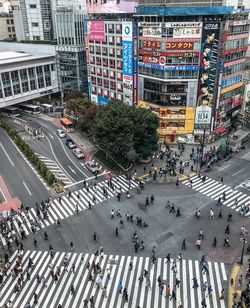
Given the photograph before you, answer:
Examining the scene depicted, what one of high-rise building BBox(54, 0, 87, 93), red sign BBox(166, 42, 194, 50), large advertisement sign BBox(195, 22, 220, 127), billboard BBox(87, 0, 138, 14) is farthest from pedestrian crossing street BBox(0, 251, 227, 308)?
high-rise building BBox(54, 0, 87, 93)

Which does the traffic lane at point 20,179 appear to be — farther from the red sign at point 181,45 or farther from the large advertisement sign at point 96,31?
Answer: the red sign at point 181,45

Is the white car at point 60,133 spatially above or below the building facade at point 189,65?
below

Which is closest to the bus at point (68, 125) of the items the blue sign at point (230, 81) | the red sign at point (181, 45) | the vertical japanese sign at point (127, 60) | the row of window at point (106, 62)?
the vertical japanese sign at point (127, 60)

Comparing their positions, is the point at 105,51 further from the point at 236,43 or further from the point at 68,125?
the point at 236,43

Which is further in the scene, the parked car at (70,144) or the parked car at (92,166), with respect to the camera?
the parked car at (70,144)

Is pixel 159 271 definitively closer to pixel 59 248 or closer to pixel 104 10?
pixel 59 248

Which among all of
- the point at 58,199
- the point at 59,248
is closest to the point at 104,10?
the point at 58,199

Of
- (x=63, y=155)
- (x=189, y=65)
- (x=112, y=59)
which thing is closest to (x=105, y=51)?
(x=112, y=59)
